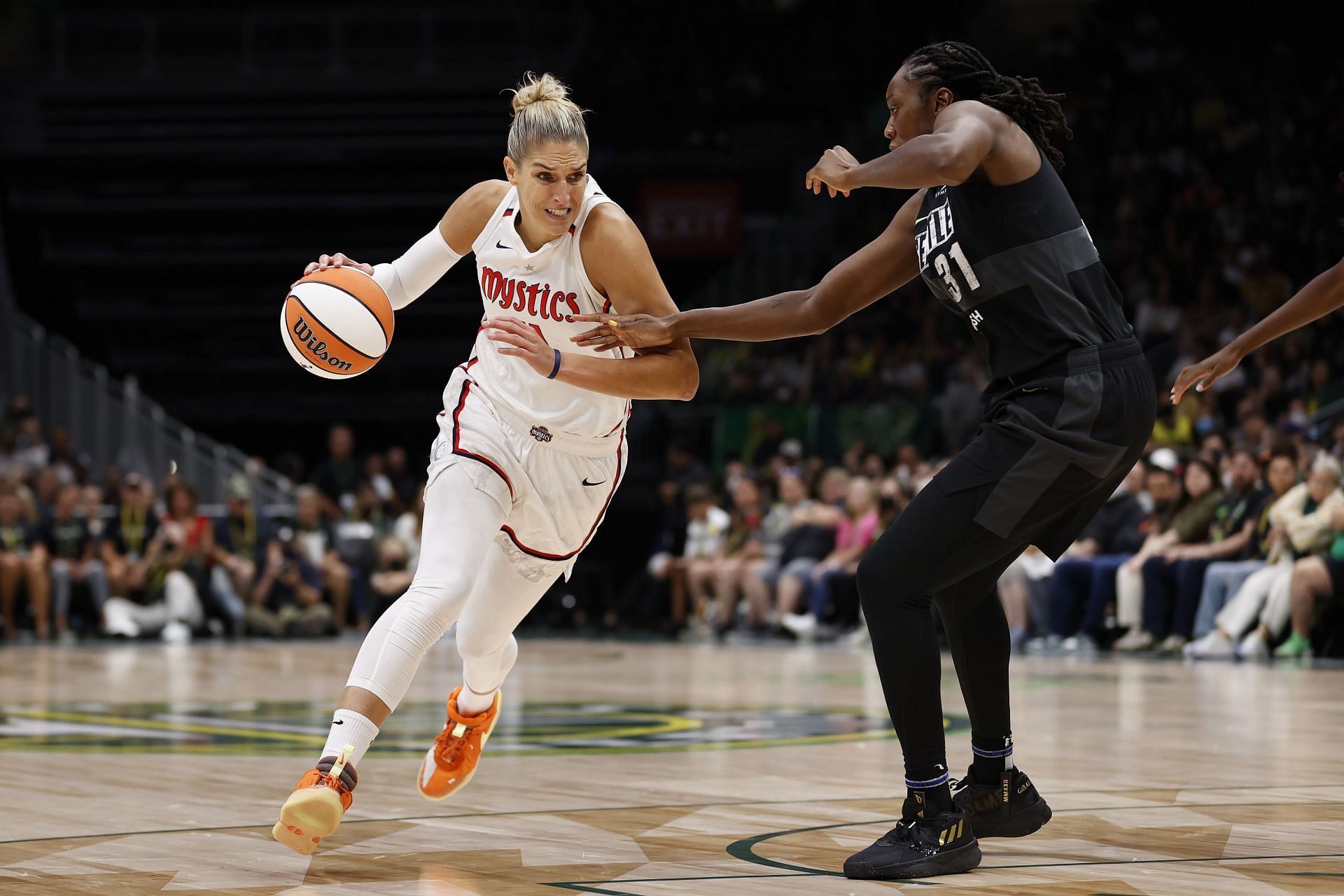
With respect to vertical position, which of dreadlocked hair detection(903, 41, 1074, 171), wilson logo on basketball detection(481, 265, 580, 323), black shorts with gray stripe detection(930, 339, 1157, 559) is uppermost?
dreadlocked hair detection(903, 41, 1074, 171)

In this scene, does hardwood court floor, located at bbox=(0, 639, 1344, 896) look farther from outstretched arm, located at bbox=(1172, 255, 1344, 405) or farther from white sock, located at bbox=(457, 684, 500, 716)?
outstretched arm, located at bbox=(1172, 255, 1344, 405)

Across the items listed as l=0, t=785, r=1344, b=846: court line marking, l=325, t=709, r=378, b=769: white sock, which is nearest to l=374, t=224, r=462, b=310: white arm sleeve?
l=325, t=709, r=378, b=769: white sock

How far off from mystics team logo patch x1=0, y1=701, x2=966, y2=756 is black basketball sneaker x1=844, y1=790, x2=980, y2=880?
282 centimetres

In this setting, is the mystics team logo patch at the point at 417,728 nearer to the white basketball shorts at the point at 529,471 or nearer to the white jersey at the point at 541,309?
the white basketball shorts at the point at 529,471

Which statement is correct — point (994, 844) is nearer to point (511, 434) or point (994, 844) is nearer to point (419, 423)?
point (511, 434)

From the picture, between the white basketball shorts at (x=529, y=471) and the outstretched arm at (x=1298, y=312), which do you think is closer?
the outstretched arm at (x=1298, y=312)

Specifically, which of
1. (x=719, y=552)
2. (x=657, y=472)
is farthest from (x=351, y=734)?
(x=657, y=472)

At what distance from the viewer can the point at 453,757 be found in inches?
211

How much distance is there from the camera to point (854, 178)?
3.96 m

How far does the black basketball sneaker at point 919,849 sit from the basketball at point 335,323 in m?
2.01

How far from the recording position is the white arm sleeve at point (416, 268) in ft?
17.6

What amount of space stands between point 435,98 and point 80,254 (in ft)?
17.5

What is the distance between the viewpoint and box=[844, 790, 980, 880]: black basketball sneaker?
4.12m

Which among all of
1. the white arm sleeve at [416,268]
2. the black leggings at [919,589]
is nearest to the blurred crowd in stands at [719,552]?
the white arm sleeve at [416,268]
